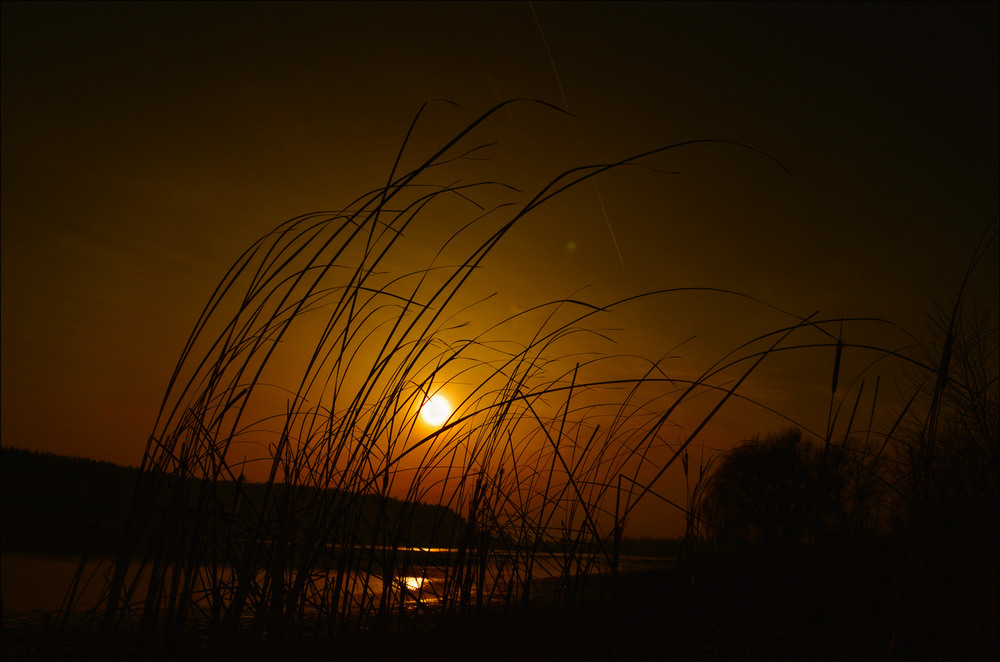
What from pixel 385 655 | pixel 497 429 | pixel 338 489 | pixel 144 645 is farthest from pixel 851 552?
pixel 144 645

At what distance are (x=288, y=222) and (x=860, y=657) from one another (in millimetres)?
1602

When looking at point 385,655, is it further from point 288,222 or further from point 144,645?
point 288,222

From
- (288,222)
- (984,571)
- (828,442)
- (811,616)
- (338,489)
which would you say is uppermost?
(288,222)

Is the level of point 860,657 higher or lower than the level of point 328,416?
lower

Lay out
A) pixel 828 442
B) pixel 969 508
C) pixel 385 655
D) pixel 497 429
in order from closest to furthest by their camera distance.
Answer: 1. pixel 385 655
2. pixel 828 442
3. pixel 497 429
4. pixel 969 508

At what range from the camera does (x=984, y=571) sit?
158 centimetres

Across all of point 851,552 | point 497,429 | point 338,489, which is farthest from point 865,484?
point 338,489

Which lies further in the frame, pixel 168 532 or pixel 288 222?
pixel 288 222

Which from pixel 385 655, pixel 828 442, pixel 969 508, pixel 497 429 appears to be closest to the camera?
pixel 385 655

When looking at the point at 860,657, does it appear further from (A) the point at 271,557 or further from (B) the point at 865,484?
(A) the point at 271,557

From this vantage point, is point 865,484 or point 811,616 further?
point 865,484

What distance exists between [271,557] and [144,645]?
0.29m

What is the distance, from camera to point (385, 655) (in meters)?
1.15

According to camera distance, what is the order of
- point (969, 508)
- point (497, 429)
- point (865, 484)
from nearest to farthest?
point (865, 484), point (497, 429), point (969, 508)
